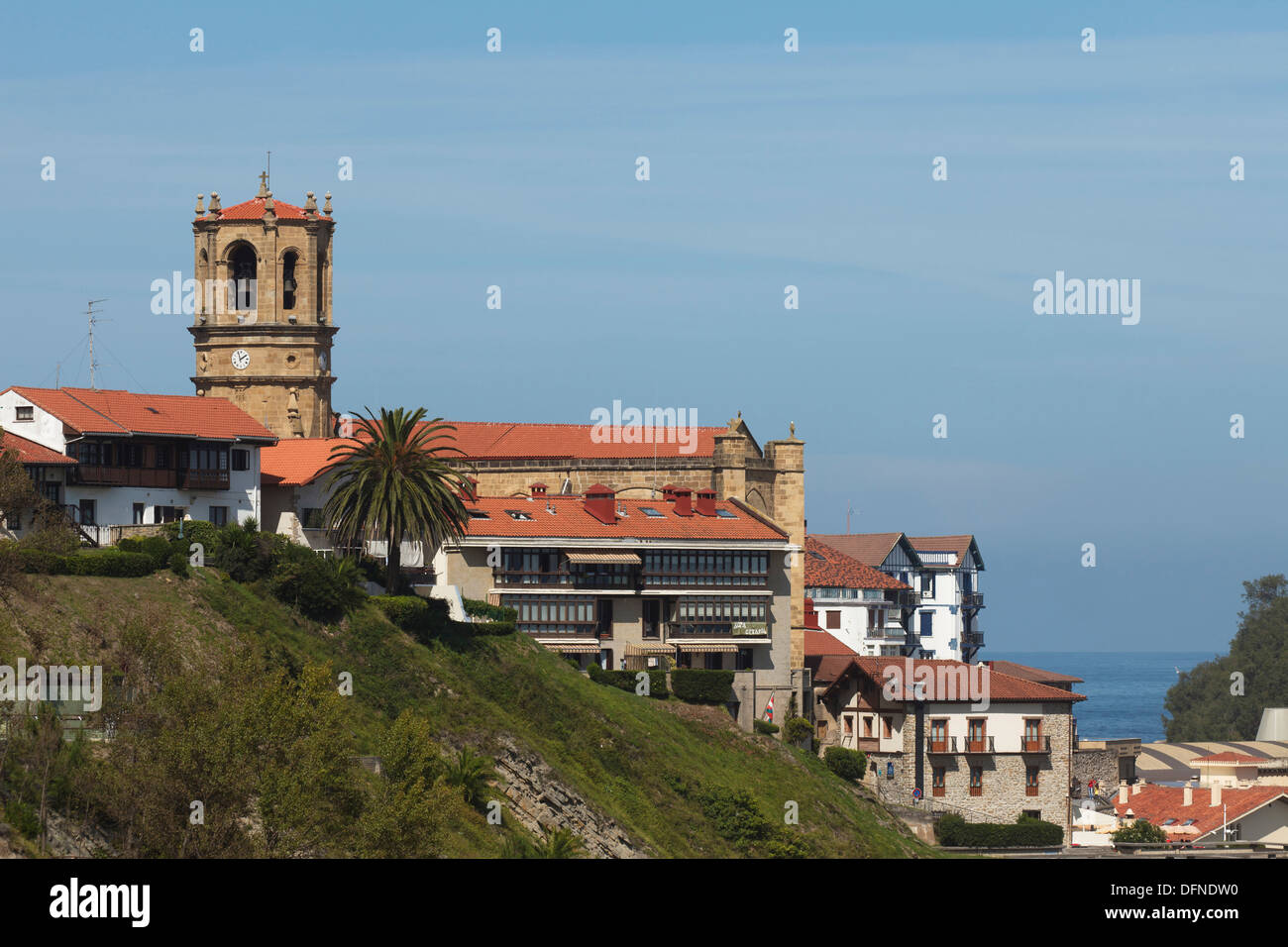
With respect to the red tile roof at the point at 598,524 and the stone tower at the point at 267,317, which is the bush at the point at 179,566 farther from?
the stone tower at the point at 267,317

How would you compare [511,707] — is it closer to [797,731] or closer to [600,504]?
[600,504]

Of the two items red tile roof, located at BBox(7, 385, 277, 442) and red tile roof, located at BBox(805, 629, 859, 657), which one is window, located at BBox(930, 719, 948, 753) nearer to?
red tile roof, located at BBox(805, 629, 859, 657)

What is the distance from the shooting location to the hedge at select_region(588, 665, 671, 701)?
89688mm

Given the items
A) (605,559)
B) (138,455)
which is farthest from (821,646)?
(138,455)

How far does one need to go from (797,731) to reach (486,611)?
802 inches

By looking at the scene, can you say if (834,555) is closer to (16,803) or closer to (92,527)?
(92,527)

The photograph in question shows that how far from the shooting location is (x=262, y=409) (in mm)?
103188

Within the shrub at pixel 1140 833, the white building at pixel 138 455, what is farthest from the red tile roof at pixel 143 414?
the shrub at pixel 1140 833

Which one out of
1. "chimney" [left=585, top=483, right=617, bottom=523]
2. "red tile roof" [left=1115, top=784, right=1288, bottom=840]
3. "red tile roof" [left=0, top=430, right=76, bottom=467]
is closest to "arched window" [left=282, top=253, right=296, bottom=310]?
"chimney" [left=585, top=483, right=617, bottom=523]

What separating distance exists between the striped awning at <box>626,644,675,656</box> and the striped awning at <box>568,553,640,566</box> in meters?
4.33

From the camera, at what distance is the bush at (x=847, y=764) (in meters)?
96.6

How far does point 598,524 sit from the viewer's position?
96250 mm

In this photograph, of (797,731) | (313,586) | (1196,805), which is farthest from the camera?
(797,731)
